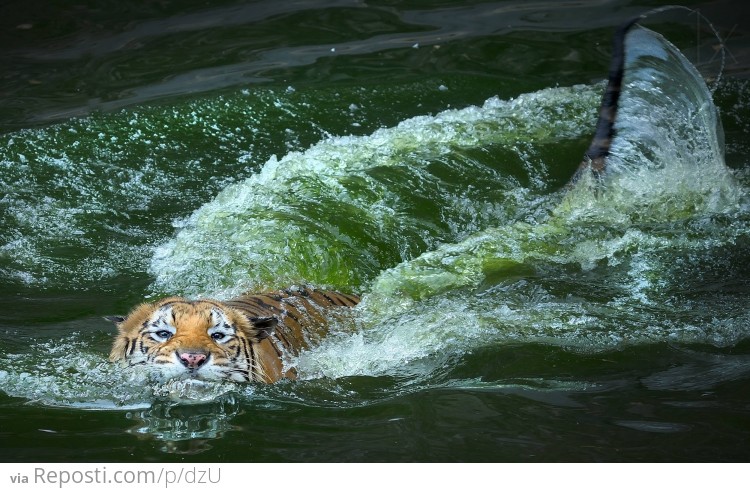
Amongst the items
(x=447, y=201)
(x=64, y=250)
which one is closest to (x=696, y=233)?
(x=447, y=201)

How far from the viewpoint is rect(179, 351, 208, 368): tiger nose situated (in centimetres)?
227

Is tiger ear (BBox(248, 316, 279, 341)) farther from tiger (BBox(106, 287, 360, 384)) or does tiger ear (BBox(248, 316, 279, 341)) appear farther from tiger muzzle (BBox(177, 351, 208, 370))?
tiger muzzle (BBox(177, 351, 208, 370))

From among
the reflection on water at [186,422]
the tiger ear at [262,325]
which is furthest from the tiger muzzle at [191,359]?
the tiger ear at [262,325]

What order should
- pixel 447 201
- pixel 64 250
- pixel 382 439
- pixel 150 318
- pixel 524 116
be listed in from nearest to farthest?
pixel 382 439 → pixel 150 318 → pixel 64 250 → pixel 447 201 → pixel 524 116

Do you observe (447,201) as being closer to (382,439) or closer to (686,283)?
(686,283)

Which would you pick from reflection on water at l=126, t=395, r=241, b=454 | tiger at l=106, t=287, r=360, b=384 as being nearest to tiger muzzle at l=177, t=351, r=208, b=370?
tiger at l=106, t=287, r=360, b=384

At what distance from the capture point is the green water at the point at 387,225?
2309mm

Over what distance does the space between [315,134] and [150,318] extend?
2593 mm

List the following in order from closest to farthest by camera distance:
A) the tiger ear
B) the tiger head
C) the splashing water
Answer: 1. the tiger head
2. the tiger ear
3. the splashing water

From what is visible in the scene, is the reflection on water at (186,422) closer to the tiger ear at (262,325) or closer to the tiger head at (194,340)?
the tiger head at (194,340)

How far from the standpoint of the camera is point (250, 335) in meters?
2.47

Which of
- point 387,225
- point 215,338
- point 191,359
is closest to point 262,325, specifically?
point 215,338

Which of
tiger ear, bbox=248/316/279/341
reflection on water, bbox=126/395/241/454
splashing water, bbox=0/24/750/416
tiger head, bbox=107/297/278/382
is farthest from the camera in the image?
splashing water, bbox=0/24/750/416

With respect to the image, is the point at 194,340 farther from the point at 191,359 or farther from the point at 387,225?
the point at 387,225
